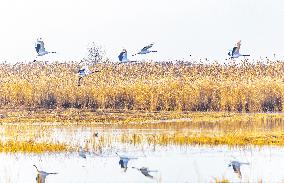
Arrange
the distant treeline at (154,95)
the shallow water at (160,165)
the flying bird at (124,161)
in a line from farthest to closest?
the distant treeline at (154,95) < the flying bird at (124,161) < the shallow water at (160,165)

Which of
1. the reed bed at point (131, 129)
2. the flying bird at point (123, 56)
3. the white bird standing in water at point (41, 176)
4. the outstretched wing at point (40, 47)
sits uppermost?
the outstretched wing at point (40, 47)

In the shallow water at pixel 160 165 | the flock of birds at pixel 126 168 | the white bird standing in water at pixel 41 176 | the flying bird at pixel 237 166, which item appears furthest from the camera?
the flying bird at pixel 237 166

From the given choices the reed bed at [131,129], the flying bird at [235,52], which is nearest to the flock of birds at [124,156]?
the flying bird at [235,52]

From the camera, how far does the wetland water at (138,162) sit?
13.2m

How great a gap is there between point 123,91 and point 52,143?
11.6m

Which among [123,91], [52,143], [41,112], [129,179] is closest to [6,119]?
[41,112]

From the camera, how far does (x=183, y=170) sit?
1397 centimetres

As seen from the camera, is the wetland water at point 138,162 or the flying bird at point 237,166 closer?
the wetland water at point 138,162

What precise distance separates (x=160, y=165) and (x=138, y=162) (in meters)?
0.55

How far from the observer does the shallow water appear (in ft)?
43.2

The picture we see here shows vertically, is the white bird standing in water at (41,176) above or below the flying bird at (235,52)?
below

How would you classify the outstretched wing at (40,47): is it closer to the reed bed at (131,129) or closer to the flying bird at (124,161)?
the reed bed at (131,129)

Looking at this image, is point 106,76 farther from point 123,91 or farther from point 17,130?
point 17,130

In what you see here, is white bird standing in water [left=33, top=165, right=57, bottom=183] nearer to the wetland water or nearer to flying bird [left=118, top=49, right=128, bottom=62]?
the wetland water
